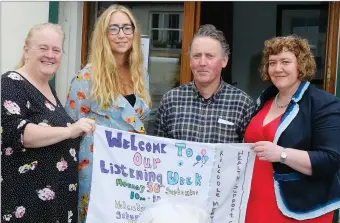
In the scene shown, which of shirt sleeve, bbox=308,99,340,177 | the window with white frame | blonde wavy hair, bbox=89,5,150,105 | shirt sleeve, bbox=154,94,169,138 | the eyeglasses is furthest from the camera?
the window with white frame

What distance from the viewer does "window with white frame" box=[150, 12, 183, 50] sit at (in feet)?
13.7

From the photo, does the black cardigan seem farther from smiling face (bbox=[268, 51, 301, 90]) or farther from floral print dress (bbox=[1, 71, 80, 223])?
floral print dress (bbox=[1, 71, 80, 223])

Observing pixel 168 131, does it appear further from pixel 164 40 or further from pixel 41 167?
pixel 164 40

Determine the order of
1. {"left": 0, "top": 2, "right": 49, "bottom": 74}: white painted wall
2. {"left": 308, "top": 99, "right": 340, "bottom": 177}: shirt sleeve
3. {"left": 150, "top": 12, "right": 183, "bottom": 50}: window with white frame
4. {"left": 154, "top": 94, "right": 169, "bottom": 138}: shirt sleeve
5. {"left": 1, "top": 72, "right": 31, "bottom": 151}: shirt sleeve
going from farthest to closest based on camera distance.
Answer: {"left": 150, "top": 12, "right": 183, "bottom": 50}: window with white frame
{"left": 0, "top": 2, "right": 49, "bottom": 74}: white painted wall
{"left": 154, "top": 94, "right": 169, "bottom": 138}: shirt sleeve
{"left": 308, "top": 99, "right": 340, "bottom": 177}: shirt sleeve
{"left": 1, "top": 72, "right": 31, "bottom": 151}: shirt sleeve

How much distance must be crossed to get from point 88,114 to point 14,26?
1721 mm

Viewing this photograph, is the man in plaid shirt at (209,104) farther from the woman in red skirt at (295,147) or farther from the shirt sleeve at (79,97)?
the shirt sleeve at (79,97)

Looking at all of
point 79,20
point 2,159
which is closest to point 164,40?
point 79,20

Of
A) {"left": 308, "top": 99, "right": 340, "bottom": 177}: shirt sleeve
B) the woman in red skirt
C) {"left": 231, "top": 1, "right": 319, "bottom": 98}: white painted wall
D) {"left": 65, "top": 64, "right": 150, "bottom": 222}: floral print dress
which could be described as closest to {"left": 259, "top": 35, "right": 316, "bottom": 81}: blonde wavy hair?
Answer: the woman in red skirt

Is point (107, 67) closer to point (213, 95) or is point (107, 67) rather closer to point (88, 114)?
point (88, 114)

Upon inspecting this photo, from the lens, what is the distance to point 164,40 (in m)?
4.26

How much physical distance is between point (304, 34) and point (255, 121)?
288 cm

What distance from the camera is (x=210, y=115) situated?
2.74m

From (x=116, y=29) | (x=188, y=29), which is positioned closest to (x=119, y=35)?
(x=116, y=29)

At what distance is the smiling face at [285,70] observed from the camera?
8.08 feet
